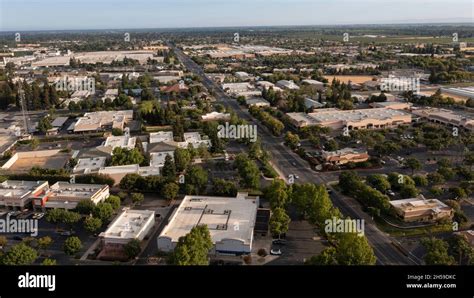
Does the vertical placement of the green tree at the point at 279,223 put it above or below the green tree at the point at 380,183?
below

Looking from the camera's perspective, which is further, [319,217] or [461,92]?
[461,92]

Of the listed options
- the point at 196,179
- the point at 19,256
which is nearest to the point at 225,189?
the point at 196,179

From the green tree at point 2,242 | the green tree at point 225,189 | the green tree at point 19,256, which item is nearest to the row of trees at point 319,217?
the green tree at point 225,189

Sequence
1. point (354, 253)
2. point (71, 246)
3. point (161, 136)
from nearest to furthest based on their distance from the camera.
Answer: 1. point (354, 253)
2. point (71, 246)
3. point (161, 136)

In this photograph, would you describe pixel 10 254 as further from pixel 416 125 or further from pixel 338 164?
pixel 416 125

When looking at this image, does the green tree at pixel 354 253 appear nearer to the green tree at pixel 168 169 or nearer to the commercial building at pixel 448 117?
the green tree at pixel 168 169

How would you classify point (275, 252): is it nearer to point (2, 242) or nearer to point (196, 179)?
point (196, 179)

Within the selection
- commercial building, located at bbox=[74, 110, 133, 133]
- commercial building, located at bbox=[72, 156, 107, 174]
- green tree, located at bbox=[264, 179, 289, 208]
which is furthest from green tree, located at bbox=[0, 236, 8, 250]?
commercial building, located at bbox=[74, 110, 133, 133]
